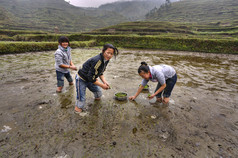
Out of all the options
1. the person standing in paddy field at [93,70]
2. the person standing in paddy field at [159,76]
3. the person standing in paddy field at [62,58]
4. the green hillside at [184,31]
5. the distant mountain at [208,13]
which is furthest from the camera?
the distant mountain at [208,13]

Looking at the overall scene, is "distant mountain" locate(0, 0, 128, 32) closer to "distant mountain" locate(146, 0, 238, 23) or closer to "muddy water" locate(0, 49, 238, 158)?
"muddy water" locate(0, 49, 238, 158)

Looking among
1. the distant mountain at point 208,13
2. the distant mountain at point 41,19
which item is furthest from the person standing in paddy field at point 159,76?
the distant mountain at point 208,13

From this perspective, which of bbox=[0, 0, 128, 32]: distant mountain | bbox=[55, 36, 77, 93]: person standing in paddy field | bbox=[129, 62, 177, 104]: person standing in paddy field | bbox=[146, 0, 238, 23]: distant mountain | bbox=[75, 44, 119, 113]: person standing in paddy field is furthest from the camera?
bbox=[0, 0, 128, 32]: distant mountain

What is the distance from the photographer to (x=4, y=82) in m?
5.14

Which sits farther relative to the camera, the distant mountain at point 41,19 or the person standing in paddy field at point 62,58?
the distant mountain at point 41,19

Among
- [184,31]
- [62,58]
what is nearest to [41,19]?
[184,31]

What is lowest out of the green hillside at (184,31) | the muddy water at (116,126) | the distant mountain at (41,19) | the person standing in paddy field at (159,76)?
the muddy water at (116,126)

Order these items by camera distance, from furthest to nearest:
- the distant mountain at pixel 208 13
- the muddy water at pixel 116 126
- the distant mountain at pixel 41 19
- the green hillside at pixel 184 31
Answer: the distant mountain at pixel 41 19, the distant mountain at pixel 208 13, the green hillside at pixel 184 31, the muddy water at pixel 116 126

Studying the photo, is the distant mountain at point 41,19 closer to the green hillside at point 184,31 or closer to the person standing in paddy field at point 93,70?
the green hillside at point 184,31

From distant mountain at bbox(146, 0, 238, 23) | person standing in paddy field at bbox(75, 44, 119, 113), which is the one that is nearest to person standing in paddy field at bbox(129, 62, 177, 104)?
person standing in paddy field at bbox(75, 44, 119, 113)

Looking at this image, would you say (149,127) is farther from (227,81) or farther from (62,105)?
(227,81)

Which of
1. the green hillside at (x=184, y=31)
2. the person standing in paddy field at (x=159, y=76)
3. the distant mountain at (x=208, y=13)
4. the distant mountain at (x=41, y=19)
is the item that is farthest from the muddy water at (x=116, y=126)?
the distant mountain at (x=208, y=13)

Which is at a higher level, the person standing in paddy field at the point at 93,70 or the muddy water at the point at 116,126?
the person standing in paddy field at the point at 93,70

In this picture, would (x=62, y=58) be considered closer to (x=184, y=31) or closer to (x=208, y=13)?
(x=184, y=31)
